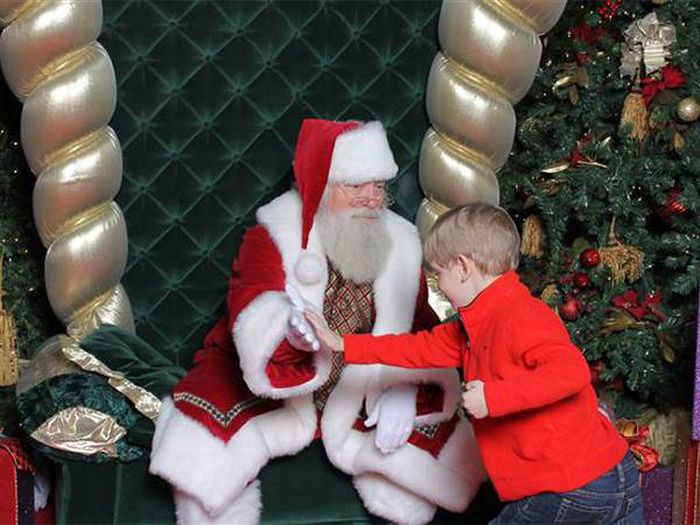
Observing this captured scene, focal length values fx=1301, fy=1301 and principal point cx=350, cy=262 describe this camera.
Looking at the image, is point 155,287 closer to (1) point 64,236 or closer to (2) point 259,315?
(1) point 64,236

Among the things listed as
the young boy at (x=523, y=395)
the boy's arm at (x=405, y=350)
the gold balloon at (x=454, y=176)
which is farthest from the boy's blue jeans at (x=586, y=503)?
the gold balloon at (x=454, y=176)

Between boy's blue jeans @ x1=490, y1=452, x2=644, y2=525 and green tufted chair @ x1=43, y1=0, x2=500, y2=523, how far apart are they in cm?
142

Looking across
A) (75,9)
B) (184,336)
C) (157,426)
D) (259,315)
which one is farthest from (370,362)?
(75,9)

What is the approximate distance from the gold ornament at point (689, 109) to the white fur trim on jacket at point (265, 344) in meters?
1.46

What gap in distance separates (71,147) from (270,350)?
3.09 ft

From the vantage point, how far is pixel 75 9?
3615 millimetres

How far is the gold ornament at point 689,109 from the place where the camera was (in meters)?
3.96

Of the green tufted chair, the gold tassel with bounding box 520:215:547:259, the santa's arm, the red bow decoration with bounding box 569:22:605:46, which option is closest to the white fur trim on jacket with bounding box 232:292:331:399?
the santa's arm

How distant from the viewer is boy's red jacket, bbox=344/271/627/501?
265 centimetres

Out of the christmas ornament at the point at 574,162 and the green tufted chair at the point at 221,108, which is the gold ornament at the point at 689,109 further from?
the green tufted chair at the point at 221,108

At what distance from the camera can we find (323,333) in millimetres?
3053

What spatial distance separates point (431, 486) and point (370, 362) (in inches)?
18.9

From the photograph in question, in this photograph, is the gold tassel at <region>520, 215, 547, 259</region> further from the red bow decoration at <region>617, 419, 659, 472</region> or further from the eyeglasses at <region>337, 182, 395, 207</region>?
the eyeglasses at <region>337, 182, 395, 207</region>

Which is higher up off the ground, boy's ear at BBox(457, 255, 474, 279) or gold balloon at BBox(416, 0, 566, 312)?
boy's ear at BBox(457, 255, 474, 279)
